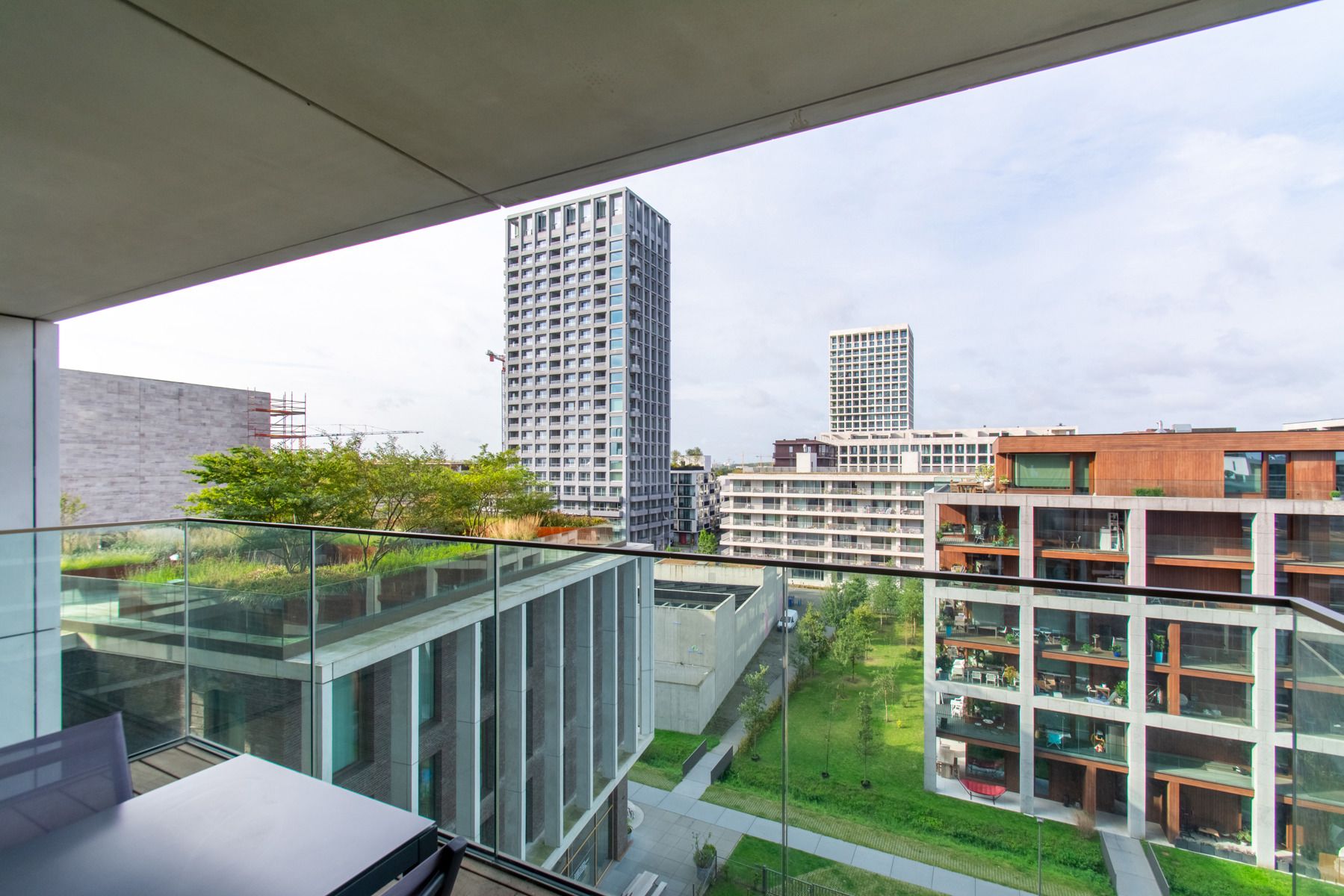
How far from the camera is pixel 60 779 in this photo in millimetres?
1488

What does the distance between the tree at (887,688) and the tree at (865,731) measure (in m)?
0.04

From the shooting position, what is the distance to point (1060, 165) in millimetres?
38969

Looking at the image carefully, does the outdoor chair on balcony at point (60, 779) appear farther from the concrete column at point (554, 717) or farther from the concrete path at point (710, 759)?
the concrete path at point (710, 759)

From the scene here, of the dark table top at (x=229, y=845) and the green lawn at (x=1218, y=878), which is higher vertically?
the dark table top at (x=229, y=845)

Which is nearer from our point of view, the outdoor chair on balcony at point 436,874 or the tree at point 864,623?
the outdoor chair on balcony at point 436,874

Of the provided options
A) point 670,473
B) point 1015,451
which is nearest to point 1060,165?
point 1015,451

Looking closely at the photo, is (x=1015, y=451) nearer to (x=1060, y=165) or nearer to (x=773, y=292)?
(x=1060, y=165)

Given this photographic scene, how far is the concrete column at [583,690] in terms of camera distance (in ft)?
6.93

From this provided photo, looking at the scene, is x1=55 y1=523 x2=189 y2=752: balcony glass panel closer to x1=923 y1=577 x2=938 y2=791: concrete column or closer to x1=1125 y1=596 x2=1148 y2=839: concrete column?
x1=923 y1=577 x2=938 y2=791: concrete column

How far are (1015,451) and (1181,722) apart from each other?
27.7 m

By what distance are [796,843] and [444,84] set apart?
2318 millimetres

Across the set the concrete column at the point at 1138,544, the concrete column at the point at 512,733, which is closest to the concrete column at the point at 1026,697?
the concrete column at the point at 512,733

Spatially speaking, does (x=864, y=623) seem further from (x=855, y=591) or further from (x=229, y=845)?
(x=229, y=845)

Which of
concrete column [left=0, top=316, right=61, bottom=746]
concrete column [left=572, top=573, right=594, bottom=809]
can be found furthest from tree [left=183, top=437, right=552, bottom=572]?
concrete column [left=572, top=573, right=594, bottom=809]
